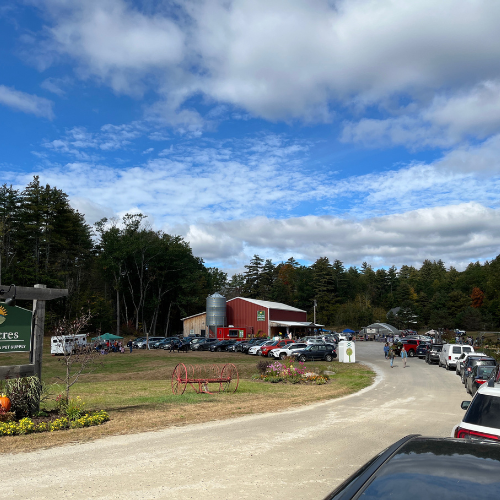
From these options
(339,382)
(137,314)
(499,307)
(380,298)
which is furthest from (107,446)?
(380,298)

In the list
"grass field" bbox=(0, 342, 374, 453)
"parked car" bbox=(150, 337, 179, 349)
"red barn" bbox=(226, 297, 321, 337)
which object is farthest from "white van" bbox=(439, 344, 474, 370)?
"red barn" bbox=(226, 297, 321, 337)

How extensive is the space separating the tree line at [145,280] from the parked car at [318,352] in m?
23.0

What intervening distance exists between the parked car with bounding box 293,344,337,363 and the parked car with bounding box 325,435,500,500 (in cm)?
3362

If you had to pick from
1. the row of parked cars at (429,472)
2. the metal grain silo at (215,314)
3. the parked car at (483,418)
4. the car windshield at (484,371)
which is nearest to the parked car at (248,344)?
the metal grain silo at (215,314)

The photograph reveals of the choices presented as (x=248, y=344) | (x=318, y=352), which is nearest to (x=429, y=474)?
(x=318, y=352)

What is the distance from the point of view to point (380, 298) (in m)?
146

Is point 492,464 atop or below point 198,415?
atop

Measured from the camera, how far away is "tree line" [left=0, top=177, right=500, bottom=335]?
65.1 metres

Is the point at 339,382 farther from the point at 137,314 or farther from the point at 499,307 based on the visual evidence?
the point at 499,307

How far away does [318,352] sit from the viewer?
36406 millimetres

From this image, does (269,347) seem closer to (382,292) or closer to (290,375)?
(290,375)

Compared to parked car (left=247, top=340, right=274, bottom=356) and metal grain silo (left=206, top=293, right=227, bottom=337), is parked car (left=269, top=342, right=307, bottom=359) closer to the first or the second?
parked car (left=247, top=340, right=274, bottom=356)

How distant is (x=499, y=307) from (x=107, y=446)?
100448mm

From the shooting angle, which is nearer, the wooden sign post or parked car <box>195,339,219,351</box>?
the wooden sign post
